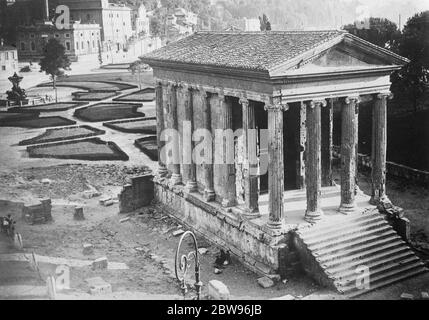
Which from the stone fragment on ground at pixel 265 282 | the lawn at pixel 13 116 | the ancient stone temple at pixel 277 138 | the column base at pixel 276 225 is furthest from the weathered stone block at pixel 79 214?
the lawn at pixel 13 116

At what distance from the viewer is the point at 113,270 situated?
21328 mm

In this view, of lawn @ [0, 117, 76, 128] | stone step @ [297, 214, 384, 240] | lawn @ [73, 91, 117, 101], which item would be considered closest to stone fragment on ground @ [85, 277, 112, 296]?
stone step @ [297, 214, 384, 240]

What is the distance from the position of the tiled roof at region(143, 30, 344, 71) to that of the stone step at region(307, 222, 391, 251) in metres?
6.50

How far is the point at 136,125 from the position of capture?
51.2m

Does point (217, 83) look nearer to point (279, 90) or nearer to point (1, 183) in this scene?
point (279, 90)

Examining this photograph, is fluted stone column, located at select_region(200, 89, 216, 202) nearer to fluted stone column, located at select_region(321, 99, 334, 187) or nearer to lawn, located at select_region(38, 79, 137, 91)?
fluted stone column, located at select_region(321, 99, 334, 187)

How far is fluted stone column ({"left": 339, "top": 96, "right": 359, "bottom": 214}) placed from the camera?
20828 millimetres

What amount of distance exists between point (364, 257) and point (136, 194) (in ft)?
45.7

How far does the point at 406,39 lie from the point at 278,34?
23.8 m

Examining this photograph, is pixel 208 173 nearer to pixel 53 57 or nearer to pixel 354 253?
pixel 354 253

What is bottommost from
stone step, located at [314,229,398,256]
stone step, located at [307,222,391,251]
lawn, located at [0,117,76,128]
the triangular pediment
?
stone step, located at [314,229,398,256]

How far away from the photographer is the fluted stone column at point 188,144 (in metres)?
25.5

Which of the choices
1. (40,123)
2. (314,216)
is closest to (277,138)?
(314,216)

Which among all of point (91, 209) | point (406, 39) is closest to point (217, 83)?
point (91, 209)
